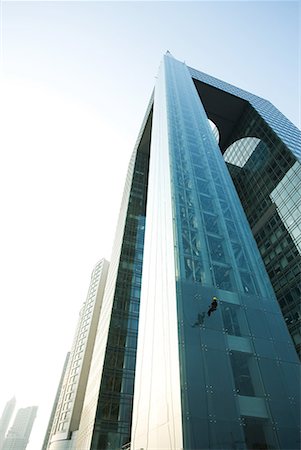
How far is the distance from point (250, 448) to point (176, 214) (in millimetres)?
16259

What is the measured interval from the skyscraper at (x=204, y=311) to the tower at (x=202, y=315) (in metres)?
0.07

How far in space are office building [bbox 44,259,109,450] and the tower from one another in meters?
32.3

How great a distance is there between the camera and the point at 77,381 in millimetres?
69250

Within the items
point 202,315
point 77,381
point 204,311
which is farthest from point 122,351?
point 77,381

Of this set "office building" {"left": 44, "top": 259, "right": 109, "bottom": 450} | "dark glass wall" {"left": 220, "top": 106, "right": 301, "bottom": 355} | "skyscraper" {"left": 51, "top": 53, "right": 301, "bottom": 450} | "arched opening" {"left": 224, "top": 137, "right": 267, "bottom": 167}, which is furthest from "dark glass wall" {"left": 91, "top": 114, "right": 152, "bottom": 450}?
"office building" {"left": 44, "top": 259, "right": 109, "bottom": 450}

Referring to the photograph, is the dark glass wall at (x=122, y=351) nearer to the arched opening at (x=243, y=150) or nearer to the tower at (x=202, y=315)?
the tower at (x=202, y=315)

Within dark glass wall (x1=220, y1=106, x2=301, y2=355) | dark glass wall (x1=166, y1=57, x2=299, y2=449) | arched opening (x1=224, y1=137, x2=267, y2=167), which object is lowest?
dark glass wall (x1=166, y1=57, x2=299, y2=449)

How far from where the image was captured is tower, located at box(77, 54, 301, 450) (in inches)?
498

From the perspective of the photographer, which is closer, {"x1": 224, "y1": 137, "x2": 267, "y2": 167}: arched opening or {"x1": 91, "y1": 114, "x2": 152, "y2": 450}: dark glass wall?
{"x1": 91, "y1": 114, "x2": 152, "y2": 450}: dark glass wall

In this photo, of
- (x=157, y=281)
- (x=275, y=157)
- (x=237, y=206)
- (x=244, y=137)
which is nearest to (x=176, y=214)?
(x=157, y=281)

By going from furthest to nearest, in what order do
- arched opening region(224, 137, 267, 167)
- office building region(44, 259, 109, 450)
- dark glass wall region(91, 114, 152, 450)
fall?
office building region(44, 259, 109, 450), arched opening region(224, 137, 267, 167), dark glass wall region(91, 114, 152, 450)

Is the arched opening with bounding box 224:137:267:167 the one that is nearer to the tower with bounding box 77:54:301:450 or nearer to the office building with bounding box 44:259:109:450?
the tower with bounding box 77:54:301:450

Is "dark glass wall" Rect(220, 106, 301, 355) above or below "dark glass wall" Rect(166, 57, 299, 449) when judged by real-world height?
above

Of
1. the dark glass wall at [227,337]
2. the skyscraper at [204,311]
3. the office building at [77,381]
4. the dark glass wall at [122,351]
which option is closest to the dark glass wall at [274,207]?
the skyscraper at [204,311]
